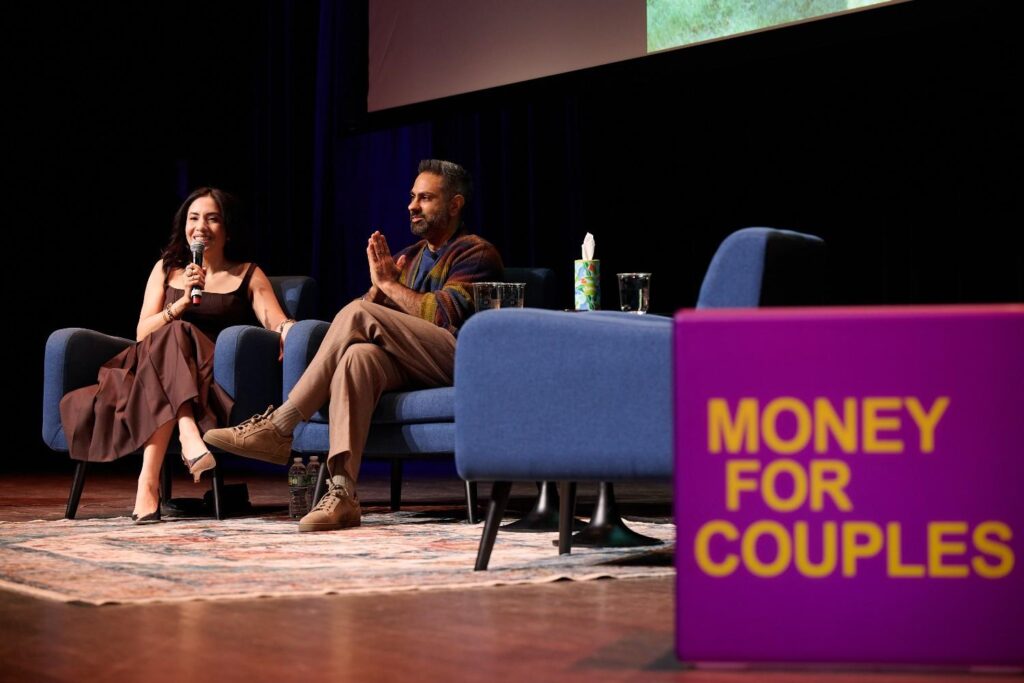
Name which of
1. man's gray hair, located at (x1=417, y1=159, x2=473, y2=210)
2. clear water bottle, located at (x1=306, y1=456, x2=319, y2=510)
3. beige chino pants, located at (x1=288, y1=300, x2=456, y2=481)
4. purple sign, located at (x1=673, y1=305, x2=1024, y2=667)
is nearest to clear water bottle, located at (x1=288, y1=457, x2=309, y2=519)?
clear water bottle, located at (x1=306, y1=456, x2=319, y2=510)

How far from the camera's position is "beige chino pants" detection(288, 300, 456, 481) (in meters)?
3.56

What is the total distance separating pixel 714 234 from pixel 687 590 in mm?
3449

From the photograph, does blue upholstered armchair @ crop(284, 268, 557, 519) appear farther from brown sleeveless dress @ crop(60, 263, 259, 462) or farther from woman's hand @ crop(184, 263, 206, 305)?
woman's hand @ crop(184, 263, 206, 305)

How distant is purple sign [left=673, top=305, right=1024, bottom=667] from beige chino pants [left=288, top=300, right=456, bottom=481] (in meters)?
2.05

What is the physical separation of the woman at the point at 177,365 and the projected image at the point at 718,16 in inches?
67.4

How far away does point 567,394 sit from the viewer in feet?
7.82

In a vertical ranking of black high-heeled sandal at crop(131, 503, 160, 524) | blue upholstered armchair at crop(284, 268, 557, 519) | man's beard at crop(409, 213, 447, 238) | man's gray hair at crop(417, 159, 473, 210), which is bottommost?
black high-heeled sandal at crop(131, 503, 160, 524)

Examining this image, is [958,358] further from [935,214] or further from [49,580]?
[935,214]

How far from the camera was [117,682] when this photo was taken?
1.53 m

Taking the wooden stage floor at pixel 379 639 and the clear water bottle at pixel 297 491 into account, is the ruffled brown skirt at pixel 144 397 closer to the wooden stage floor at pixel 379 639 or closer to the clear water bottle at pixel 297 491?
the clear water bottle at pixel 297 491

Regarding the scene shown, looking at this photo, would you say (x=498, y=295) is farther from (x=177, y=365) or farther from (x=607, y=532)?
(x=177, y=365)

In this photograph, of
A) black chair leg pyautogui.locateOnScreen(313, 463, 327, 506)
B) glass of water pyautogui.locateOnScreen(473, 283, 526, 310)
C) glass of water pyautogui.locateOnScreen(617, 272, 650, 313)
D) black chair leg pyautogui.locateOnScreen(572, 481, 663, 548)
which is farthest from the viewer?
black chair leg pyautogui.locateOnScreen(313, 463, 327, 506)

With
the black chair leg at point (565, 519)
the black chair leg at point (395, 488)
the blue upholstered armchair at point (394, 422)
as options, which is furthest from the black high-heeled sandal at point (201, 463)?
the black chair leg at point (565, 519)

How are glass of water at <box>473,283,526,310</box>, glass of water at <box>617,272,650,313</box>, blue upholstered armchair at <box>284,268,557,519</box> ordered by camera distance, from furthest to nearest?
1. blue upholstered armchair at <box>284,268,557,519</box>
2. glass of water at <box>473,283,526,310</box>
3. glass of water at <box>617,272,650,313</box>
